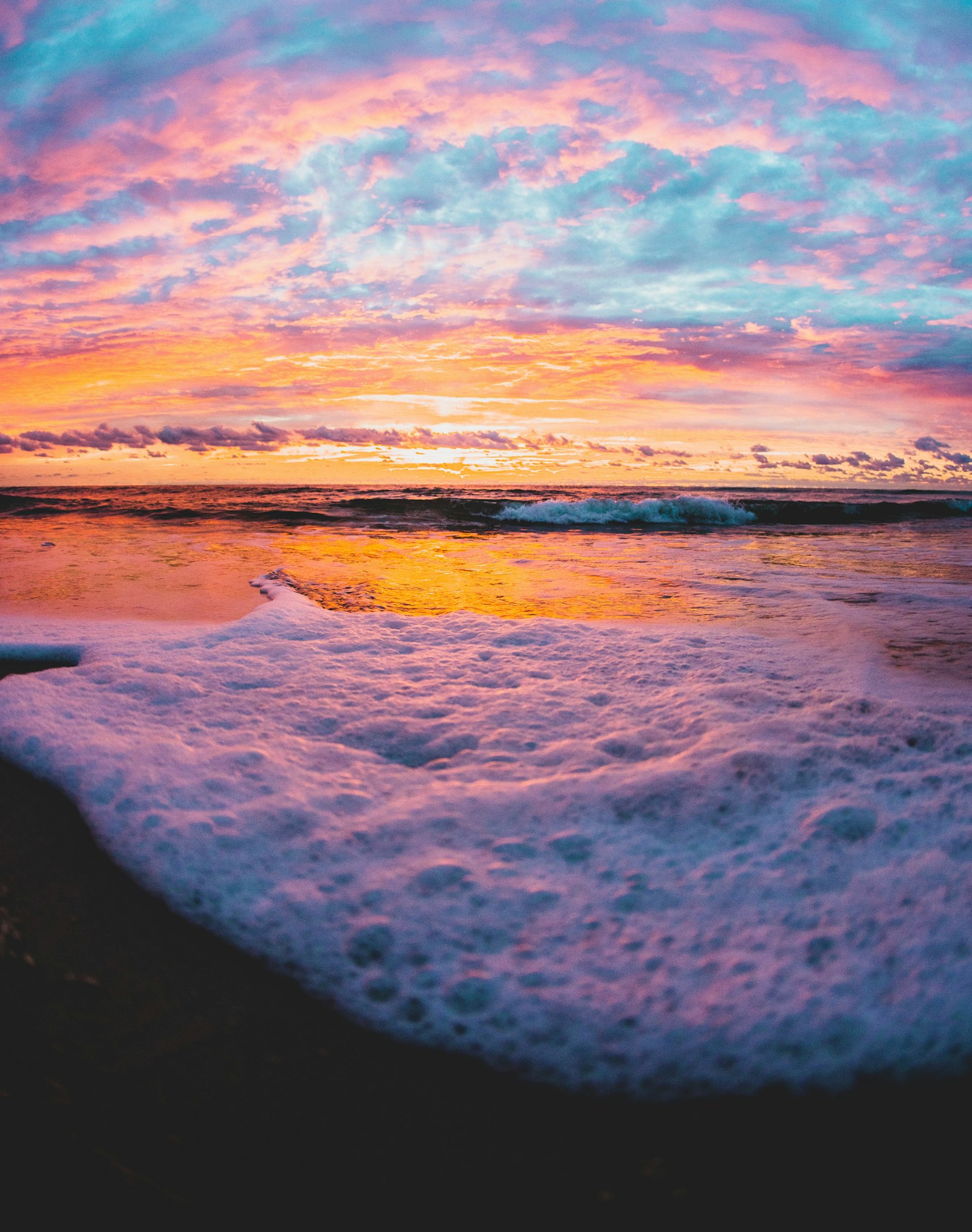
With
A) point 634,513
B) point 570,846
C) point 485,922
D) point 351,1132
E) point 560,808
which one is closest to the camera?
point 351,1132

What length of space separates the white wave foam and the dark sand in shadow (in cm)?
1635

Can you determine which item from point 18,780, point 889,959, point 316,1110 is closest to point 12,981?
point 316,1110

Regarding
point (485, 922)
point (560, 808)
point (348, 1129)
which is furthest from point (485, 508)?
point (348, 1129)

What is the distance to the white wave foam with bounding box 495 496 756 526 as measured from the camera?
18156mm

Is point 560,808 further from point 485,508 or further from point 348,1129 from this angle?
point 485,508

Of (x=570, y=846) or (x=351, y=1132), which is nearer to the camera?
(x=351, y=1132)

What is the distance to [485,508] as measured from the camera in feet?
67.8

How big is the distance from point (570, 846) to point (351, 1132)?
108 centimetres

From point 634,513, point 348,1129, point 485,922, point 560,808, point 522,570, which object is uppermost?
point 634,513

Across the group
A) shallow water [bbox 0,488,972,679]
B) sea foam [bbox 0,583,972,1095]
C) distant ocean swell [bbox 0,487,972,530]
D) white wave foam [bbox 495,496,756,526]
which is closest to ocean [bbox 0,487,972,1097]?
sea foam [bbox 0,583,972,1095]

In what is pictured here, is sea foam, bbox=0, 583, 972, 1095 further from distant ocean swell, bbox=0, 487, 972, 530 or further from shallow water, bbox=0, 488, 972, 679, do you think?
distant ocean swell, bbox=0, 487, 972, 530

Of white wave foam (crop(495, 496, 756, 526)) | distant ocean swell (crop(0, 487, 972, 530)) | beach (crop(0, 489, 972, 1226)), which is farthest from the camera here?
white wave foam (crop(495, 496, 756, 526))

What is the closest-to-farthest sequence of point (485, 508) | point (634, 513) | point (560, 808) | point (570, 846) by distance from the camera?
point (570, 846), point (560, 808), point (634, 513), point (485, 508)

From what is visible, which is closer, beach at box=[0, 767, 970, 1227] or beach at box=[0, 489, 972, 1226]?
beach at box=[0, 767, 970, 1227]
